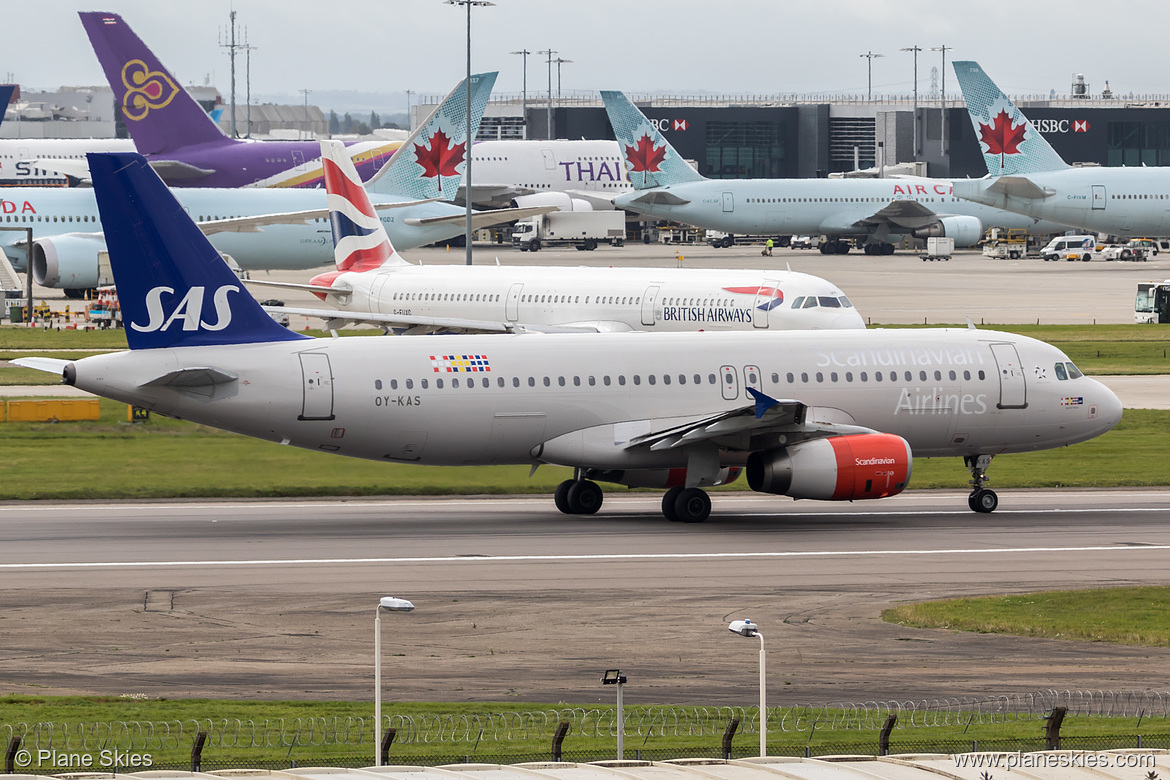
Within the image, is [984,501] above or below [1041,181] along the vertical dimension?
below

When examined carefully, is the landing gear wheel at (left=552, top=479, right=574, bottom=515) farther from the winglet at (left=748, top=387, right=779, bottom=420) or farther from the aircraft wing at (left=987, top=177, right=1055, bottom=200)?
the aircraft wing at (left=987, top=177, right=1055, bottom=200)

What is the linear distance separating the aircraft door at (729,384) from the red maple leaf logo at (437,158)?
51.9 m

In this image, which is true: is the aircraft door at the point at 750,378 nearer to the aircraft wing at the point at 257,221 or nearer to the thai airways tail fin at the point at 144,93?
the aircraft wing at the point at 257,221

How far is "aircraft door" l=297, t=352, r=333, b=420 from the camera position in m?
33.2

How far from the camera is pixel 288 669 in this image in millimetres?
22547

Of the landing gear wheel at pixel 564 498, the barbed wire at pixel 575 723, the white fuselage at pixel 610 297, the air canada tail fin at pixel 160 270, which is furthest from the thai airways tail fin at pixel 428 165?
the barbed wire at pixel 575 723

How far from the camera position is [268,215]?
8438cm

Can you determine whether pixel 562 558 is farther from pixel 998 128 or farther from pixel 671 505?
pixel 998 128

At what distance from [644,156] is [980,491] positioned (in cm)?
9140

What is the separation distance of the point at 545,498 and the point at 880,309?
162 ft

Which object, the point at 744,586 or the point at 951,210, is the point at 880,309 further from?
the point at 744,586

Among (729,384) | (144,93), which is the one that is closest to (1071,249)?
(144,93)

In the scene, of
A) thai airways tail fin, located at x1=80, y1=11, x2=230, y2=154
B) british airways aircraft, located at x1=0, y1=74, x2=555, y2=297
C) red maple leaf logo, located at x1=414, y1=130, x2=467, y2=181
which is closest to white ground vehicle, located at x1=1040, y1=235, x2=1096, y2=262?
british airways aircraft, located at x1=0, y1=74, x2=555, y2=297

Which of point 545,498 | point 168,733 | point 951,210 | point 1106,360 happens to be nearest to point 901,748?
point 168,733
